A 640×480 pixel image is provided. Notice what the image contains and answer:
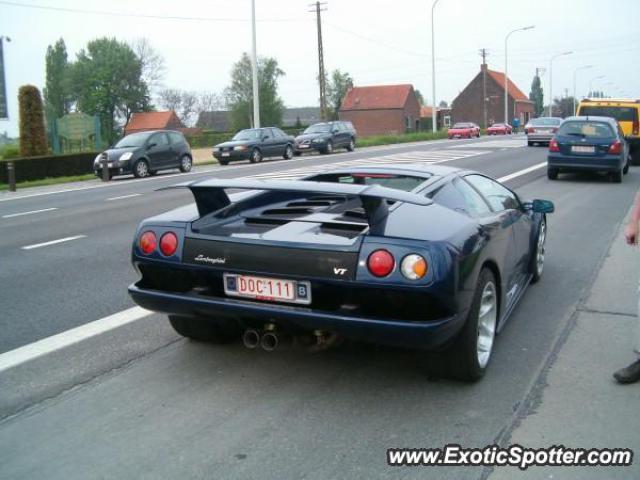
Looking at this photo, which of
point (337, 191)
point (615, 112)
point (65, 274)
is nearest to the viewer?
point (337, 191)

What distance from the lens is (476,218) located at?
430cm

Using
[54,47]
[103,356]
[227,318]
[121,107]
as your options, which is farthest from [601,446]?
[54,47]

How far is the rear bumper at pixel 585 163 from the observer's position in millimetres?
15820

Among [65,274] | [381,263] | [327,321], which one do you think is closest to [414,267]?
[381,263]

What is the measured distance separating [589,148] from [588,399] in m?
13.4

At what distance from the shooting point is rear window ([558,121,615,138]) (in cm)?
1597

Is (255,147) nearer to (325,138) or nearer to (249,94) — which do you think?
(325,138)

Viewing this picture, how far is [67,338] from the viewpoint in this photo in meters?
5.02

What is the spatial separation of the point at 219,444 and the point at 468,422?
1.30 meters

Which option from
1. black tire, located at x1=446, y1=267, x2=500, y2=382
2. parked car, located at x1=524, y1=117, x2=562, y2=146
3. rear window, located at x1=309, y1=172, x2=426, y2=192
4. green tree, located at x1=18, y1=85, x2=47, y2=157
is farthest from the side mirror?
parked car, located at x1=524, y1=117, x2=562, y2=146

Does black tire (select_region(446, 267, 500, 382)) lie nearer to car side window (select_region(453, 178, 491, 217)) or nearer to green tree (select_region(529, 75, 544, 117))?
car side window (select_region(453, 178, 491, 217))

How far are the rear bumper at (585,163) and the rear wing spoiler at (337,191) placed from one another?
13.5m

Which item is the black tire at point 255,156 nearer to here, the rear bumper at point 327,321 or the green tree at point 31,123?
the green tree at point 31,123

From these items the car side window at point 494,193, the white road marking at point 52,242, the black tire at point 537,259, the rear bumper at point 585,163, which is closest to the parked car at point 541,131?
the rear bumper at point 585,163
